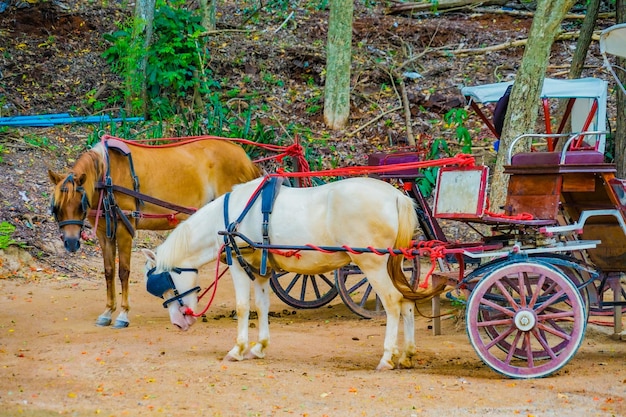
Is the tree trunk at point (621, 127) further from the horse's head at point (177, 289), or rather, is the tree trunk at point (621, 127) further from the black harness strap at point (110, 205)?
the black harness strap at point (110, 205)

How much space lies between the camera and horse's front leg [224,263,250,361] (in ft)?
25.7

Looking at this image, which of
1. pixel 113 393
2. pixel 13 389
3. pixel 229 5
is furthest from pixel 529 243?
pixel 229 5

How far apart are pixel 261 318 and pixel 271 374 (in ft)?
3.52

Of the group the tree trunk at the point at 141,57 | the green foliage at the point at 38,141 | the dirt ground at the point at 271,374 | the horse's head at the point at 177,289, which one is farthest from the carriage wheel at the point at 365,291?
the tree trunk at the point at 141,57

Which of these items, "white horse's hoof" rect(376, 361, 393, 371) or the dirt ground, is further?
"white horse's hoof" rect(376, 361, 393, 371)

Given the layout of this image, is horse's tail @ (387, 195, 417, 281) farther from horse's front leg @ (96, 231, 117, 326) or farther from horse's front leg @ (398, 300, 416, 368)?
horse's front leg @ (96, 231, 117, 326)

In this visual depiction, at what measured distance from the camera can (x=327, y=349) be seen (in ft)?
27.6

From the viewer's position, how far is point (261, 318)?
810 centimetres

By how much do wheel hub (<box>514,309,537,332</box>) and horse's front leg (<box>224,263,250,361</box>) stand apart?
7.93 ft

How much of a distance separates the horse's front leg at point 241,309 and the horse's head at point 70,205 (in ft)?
6.79

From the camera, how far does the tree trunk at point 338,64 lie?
15867mm

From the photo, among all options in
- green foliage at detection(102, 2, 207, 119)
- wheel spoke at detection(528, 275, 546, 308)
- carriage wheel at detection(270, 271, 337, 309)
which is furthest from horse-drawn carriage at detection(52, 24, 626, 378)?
green foliage at detection(102, 2, 207, 119)

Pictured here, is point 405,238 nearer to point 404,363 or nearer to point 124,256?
point 404,363

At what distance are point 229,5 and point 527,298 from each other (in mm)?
15397
